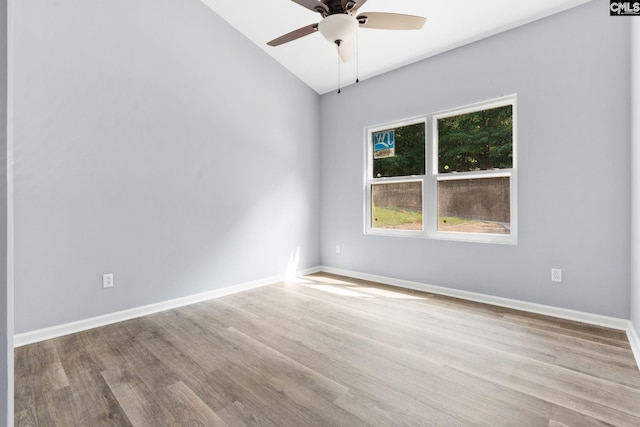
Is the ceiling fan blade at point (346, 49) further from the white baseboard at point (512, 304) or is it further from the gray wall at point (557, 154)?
the white baseboard at point (512, 304)

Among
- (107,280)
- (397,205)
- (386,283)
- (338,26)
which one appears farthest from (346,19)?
(386,283)

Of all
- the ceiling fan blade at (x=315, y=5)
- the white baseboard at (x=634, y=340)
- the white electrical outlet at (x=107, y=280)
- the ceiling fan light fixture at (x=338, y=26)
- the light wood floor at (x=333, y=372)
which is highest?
the ceiling fan blade at (x=315, y=5)

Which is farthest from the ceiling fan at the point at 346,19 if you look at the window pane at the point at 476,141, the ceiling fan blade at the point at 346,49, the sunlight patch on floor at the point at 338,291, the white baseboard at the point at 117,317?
the white baseboard at the point at 117,317

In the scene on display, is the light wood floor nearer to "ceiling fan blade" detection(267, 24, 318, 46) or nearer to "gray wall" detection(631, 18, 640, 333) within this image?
"gray wall" detection(631, 18, 640, 333)

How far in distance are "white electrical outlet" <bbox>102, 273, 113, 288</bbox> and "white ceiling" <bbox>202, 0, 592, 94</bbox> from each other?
10.1 ft

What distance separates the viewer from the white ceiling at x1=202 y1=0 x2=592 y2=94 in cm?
286

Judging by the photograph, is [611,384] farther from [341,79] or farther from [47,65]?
[47,65]

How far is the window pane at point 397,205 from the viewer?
3.91 m

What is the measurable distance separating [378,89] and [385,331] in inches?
122

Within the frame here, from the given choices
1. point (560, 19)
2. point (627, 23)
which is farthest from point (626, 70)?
point (560, 19)

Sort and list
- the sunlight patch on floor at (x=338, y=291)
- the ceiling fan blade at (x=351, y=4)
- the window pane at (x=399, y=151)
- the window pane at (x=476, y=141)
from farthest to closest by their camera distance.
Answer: the window pane at (x=399, y=151) → the sunlight patch on floor at (x=338, y=291) → the window pane at (x=476, y=141) → the ceiling fan blade at (x=351, y=4)

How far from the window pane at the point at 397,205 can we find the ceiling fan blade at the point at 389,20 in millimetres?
1983

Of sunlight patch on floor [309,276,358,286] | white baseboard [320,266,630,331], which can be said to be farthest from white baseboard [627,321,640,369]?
sunlight patch on floor [309,276,358,286]

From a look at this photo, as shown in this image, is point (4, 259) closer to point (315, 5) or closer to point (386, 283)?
point (315, 5)
